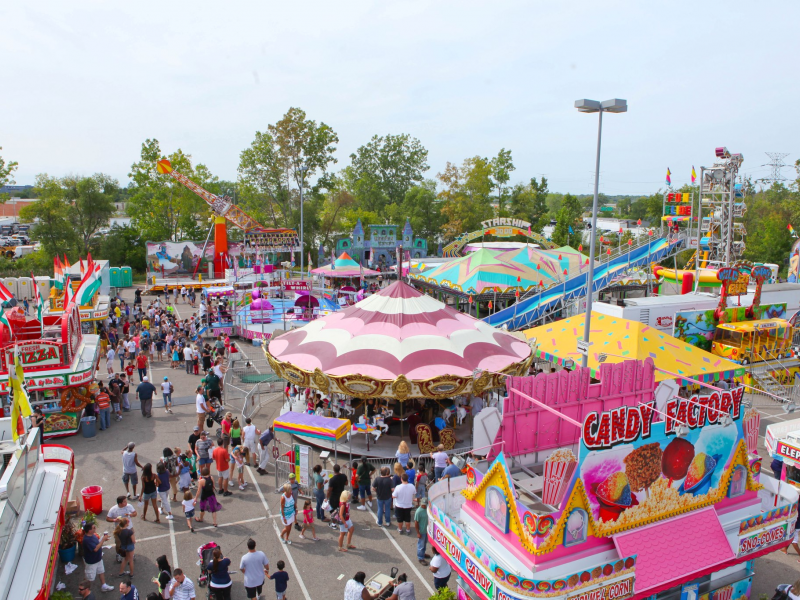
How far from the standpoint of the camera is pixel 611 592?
291 inches

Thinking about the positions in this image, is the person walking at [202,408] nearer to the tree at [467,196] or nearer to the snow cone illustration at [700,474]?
the snow cone illustration at [700,474]

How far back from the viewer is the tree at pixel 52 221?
47219 mm

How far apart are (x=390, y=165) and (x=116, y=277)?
37.0 meters

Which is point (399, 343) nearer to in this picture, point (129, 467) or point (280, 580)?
point (129, 467)

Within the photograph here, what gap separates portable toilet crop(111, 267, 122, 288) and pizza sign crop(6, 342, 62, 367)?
95.6ft

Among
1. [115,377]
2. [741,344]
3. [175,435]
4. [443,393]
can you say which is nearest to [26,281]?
[115,377]

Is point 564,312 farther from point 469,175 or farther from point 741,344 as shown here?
point 469,175

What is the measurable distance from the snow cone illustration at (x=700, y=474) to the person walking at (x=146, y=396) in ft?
44.6

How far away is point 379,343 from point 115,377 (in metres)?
8.20

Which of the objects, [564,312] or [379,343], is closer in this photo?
[379,343]

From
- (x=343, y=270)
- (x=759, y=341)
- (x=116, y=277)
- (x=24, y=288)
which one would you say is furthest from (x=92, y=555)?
(x=116, y=277)

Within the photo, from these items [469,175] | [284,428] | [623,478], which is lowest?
[284,428]

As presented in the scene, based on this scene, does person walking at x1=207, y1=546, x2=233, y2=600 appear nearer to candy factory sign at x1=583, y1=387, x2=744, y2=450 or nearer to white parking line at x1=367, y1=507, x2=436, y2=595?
white parking line at x1=367, y1=507, x2=436, y2=595

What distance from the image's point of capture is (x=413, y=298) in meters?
16.4
